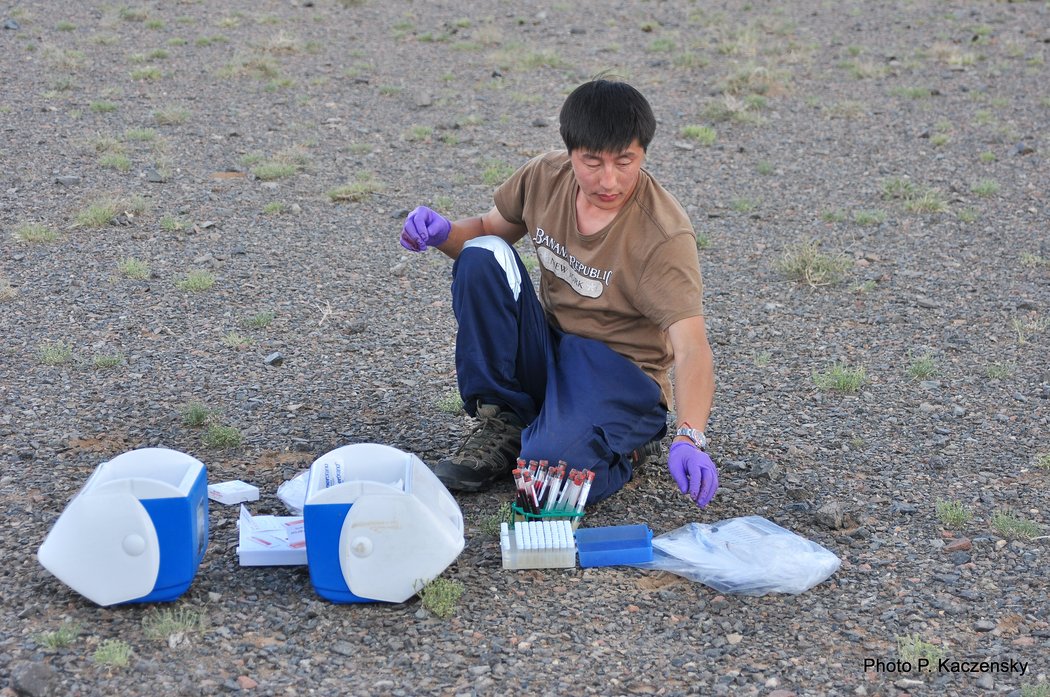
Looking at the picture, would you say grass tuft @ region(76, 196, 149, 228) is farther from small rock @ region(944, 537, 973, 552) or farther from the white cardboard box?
small rock @ region(944, 537, 973, 552)

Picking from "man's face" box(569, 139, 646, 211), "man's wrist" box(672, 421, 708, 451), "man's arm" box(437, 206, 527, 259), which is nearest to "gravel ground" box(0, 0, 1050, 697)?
"man's wrist" box(672, 421, 708, 451)

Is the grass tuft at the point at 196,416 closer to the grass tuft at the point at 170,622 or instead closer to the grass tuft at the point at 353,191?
the grass tuft at the point at 170,622

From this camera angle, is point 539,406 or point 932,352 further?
point 932,352

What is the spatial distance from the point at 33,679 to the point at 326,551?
75 cm

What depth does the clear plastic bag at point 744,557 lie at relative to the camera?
319 cm

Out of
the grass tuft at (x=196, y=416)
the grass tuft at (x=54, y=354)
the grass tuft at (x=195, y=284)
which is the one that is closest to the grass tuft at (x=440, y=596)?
the grass tuft at (x=196, y=416)

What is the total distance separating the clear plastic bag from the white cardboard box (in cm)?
100

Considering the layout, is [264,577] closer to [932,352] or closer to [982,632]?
[982,632]

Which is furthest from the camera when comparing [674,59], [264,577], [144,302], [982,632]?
[674,59]

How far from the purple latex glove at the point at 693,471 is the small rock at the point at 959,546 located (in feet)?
2.69

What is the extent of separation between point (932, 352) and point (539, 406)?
211cm

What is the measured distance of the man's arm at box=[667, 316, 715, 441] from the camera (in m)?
3.29

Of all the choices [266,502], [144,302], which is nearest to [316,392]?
Result: [266,502]

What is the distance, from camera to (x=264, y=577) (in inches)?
126
